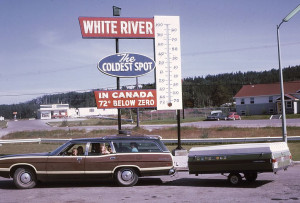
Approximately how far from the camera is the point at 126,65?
53.0 feet

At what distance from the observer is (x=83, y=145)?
1148cm

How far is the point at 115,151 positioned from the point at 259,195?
4598 mm

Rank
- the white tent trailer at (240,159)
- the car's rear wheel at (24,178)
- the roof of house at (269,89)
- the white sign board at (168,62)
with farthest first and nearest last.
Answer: the roof of house at (269,89) → the white sign board at (168,62) → the car's rear wheel at (24,178) → the white tent trailer at (240,159)

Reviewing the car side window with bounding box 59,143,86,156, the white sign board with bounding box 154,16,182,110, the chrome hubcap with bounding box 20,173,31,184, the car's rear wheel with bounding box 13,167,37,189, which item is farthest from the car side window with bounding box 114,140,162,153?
the white sign board with bounding box 154,16,182,110

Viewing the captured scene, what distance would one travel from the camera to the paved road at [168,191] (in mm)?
8672

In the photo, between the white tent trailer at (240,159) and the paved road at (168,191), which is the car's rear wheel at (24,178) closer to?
the paved road at (168,191)

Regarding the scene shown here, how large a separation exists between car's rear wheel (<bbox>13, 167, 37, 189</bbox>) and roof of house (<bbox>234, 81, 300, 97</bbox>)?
2281 inches

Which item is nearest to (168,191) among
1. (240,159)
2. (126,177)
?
(126,177)

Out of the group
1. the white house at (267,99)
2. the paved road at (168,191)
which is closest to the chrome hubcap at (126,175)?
the paved road at (168,191)

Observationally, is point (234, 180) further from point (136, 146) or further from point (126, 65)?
point (126, 65)

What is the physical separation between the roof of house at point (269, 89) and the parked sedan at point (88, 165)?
55948 millimetres

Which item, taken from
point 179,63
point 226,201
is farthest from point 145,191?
point 179,63

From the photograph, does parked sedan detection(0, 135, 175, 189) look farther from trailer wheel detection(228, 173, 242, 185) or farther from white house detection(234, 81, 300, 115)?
white house detection(234, 81, 300, 115)

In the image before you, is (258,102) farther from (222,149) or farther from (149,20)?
(222,149)
